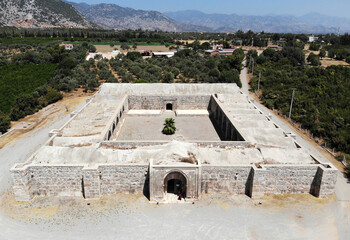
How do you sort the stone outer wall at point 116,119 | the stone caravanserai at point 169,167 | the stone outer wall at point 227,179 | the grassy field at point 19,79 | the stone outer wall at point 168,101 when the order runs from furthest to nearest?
the grassy field at point 19,79 < the stone outer wall at point 168,101 < the stone outer wall at point 116,119 < the stone outer wall at point 227,179 < the stone caravanserai at point 169,167

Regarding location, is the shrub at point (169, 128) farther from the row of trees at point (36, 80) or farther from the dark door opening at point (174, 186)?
the row of trees at point (36, 80)

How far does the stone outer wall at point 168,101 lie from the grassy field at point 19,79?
49.0ft

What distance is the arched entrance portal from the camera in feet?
50.3

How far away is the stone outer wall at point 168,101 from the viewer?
30156mm

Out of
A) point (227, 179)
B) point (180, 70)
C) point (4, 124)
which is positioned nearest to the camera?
point (227, 179)

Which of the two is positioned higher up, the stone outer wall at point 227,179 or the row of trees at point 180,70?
the row of trees at point 180,70

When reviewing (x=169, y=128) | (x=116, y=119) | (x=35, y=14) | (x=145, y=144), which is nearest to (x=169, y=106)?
(x=169, y=128)

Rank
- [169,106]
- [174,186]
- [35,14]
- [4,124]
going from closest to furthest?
[174,186]
[4,124]
[169,106]
[35,14]

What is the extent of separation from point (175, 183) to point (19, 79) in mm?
39029

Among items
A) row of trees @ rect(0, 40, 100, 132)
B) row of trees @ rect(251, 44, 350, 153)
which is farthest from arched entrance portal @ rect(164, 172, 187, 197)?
row of trees @ rect(0, 40, 100, 132)

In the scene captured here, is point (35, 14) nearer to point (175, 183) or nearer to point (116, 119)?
point (116, 119)

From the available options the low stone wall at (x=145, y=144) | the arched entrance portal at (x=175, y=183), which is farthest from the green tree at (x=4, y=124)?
the arched entrance portal at (x=175, y=183)

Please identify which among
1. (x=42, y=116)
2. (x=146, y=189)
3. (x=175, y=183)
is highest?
(x=175, y=183)

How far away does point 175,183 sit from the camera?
16.0 m
